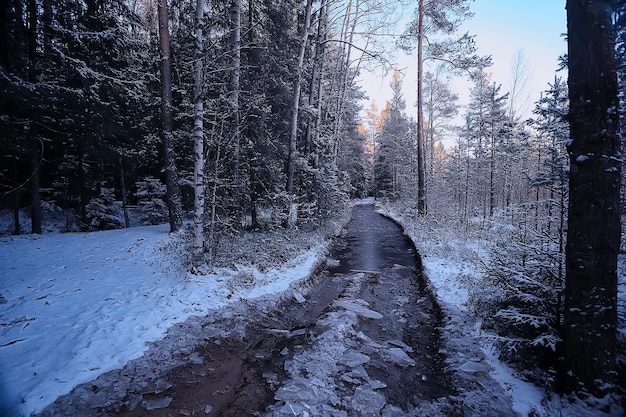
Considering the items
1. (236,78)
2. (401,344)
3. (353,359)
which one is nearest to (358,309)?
(401,344)

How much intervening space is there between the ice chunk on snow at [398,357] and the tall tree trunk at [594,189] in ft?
6.54

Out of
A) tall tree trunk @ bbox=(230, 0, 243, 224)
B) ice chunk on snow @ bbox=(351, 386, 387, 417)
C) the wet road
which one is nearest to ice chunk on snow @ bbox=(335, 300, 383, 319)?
the wet road

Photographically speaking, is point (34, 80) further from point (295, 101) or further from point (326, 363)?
point (326, 363)

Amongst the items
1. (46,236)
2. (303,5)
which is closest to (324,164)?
(303,5)

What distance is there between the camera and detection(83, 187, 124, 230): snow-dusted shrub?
15.7 metres

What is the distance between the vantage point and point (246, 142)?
10.9m

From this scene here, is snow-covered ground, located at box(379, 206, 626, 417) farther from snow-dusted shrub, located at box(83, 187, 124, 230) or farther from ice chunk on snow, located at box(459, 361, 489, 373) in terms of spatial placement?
snow-dusted shrub, located at box(83, 187, 124, 230)

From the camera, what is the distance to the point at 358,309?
6027mm

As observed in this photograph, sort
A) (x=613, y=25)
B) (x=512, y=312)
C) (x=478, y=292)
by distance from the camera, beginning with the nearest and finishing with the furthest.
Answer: (x=613, y=25)
(x=512, y=312)
(x=478, y=292)

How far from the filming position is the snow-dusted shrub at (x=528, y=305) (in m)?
3.39

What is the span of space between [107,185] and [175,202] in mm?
13646

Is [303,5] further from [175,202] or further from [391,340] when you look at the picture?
[391,340]

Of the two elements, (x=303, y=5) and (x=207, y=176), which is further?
(x=303, y=5)

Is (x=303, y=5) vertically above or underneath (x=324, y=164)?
above
